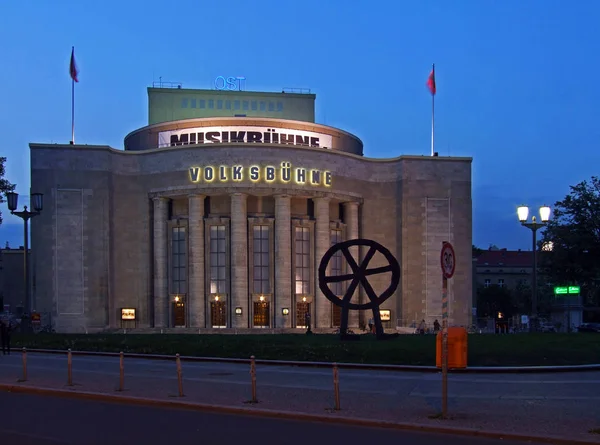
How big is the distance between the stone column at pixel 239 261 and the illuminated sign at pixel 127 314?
33.0 ft

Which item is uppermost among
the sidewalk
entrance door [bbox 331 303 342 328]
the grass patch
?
the sidewalk

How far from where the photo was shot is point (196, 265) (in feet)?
234

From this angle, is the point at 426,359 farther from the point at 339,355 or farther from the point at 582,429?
the point at 582,429

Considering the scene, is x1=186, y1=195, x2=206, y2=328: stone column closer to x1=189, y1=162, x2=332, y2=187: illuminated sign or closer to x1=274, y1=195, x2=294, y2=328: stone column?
x1=189, y1=162, x2=332, y2=187: illuminated sign

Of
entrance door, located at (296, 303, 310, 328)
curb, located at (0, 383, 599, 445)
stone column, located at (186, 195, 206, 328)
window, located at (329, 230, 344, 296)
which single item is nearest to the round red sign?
curb, located at (0, 383, 599, 445)

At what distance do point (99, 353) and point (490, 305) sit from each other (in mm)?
89602

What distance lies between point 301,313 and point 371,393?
176 ft

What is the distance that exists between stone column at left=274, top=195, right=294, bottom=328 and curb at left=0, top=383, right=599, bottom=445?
49.4 metres

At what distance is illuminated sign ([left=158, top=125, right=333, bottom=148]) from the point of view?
3019 inches

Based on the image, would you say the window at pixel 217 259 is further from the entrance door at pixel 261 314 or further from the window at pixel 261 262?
the entrance door at pixel 261 314

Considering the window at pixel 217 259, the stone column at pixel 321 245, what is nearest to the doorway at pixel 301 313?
the stone column at pixel 321 245

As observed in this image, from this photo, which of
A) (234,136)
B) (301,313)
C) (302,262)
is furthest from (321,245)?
(234,136)

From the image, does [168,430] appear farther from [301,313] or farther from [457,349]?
[301,313]

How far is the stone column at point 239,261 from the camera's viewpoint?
231 feet
